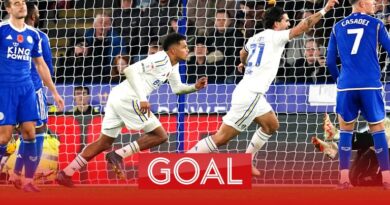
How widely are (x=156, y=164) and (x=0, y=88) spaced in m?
1.48

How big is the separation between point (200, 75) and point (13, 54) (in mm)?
3568

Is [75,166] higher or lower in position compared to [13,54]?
lower

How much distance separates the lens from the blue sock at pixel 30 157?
29.8ft

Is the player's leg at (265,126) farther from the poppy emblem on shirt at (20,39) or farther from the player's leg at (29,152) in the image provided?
the poppy emblem on shirt at (20,39)

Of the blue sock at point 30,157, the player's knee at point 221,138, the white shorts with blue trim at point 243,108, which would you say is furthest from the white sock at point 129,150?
the blue sock at point 30,157

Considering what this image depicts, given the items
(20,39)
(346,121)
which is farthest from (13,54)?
(346,121)

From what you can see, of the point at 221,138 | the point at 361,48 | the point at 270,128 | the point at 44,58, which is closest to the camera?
the point at 361,48

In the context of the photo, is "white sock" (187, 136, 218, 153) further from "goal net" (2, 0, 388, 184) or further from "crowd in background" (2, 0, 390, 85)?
"crowd in background" (2, 0, 390, 85)

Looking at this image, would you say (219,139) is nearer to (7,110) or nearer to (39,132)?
(39,132)

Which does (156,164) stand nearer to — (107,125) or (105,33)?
(107,125)

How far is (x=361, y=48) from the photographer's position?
8.91m

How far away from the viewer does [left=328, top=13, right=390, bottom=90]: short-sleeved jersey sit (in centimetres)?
889

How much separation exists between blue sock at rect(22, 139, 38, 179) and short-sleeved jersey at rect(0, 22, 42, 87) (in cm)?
56

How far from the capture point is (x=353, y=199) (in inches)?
309
